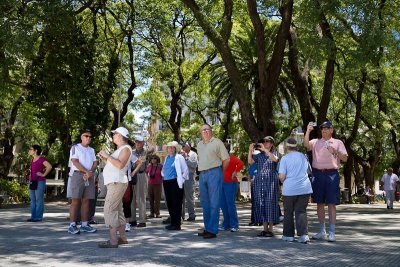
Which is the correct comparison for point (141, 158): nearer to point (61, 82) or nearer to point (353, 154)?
point (61, 82)

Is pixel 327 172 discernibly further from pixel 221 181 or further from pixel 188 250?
pixel 188 250

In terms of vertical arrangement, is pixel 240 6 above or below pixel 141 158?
above

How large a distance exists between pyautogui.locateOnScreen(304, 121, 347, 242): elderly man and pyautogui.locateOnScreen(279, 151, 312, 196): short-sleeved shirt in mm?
458

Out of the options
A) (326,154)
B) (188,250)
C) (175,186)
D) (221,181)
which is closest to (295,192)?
(326,154)

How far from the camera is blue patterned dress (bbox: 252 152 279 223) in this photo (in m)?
9.55

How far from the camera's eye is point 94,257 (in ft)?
22.0

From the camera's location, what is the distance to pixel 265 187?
31.9 ft

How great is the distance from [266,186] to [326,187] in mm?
1150

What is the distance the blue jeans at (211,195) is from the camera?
30.1 feet

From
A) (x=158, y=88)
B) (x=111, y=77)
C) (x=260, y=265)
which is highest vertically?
(x=158, y=88)

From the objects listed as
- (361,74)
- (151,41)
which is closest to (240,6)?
(151,41)

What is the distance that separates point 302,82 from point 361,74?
31.5ft

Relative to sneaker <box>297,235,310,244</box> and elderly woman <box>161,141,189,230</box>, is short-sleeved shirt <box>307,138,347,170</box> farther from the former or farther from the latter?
elderly woman <box>161,141,189,230</box>

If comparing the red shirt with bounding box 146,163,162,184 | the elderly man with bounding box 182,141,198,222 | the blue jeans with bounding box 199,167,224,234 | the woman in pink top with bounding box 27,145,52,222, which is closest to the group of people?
the blue jeans with bounding box 199,167,224,234
